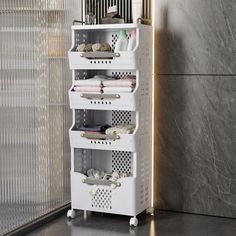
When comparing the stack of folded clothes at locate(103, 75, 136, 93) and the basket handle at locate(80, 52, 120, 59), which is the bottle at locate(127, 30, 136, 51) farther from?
the stack of folded clothes at locate(103, 75, 136, 93)

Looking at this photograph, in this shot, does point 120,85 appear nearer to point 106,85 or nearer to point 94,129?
point 106,85

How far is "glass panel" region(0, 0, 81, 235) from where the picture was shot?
11.6ft

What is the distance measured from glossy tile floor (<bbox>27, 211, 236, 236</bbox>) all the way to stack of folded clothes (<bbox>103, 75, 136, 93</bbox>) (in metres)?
0.98

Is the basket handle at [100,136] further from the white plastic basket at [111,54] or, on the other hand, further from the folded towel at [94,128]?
the white plastic basket at [111,54]

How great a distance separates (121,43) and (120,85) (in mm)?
313

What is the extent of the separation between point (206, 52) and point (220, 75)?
0.20 meters

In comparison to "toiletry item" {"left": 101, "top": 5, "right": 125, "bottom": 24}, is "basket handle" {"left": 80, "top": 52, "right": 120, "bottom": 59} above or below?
below

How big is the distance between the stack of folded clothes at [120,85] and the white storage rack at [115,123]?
0.13 ft

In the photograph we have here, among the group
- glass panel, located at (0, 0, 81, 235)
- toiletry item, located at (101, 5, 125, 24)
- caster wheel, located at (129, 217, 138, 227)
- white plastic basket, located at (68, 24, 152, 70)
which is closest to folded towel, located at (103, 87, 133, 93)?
white plastic basket, located at (68, 24, 152, 70)

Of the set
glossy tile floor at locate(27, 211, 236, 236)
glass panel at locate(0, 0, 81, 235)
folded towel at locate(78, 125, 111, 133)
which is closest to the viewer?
glass panel at locate(0, 0, 81, 235)

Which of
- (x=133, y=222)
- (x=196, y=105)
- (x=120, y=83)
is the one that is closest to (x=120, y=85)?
(x=120, y=83)

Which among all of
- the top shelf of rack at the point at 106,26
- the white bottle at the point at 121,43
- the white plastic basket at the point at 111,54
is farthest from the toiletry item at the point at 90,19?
the white bottle at the point at 121,43

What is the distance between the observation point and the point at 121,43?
13.1ft

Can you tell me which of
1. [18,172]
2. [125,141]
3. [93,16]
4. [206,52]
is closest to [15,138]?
[18,172]
